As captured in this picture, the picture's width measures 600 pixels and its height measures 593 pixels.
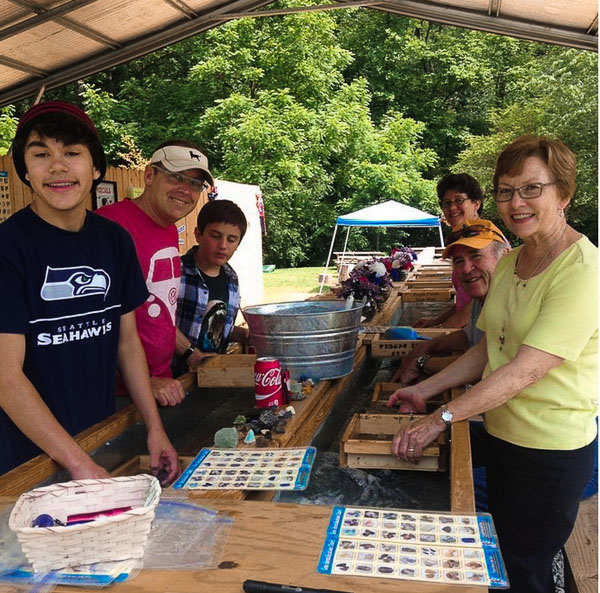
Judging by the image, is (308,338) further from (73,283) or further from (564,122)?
(564,122)

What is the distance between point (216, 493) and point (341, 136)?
21.8 meters

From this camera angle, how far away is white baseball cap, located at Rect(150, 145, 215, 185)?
299 cm

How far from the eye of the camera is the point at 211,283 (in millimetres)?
3834

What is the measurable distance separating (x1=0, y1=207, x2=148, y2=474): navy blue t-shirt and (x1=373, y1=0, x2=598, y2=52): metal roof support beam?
5.81 m

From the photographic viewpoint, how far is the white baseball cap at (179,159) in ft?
9.82

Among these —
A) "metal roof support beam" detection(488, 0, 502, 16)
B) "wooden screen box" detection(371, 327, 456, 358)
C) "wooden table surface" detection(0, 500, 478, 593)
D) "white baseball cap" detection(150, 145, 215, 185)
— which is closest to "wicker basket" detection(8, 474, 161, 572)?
"wooden table surface" detection(0, 500, 478, 593)

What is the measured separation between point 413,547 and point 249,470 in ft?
2.03

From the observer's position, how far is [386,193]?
80.0 feet

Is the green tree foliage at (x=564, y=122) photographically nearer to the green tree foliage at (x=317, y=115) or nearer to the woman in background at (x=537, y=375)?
the green tree foliage at (x=317, y=115)

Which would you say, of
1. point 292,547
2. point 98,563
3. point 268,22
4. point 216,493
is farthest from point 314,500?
point 268,22

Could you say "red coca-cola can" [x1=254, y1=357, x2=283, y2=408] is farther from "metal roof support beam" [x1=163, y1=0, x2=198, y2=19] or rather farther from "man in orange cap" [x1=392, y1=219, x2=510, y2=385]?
"metal roof support beam" [x1=163, y1=0, x2=198, y2=19]

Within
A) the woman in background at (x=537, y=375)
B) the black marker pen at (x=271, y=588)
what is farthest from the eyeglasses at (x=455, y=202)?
the black marker pen at (x=271, y=588)

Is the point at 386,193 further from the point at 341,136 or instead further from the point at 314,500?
the point at 314,500

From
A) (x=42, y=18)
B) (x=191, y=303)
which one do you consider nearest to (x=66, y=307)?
(x=191, y=303)
